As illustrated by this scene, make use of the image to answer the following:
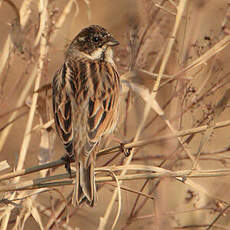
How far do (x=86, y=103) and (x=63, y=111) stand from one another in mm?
164

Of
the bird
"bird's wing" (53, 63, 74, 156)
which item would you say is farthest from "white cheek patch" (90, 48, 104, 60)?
"bird's wing" (53, 63, 74, 156)

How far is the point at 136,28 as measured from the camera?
10.5 ft

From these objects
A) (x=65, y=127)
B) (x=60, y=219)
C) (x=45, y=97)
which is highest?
(x=45, y=97)

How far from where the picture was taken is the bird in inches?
116

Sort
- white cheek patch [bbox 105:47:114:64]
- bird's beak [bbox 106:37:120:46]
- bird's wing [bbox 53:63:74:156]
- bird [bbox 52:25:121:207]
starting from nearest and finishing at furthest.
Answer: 1. bird [bbox 52:25:121:207]
2. bird's wing [bbox 53:63:74:156]
3. bird's beak [bbox 106:37:120:46]
4. white cheek patch [bbox 105:47:114:64]

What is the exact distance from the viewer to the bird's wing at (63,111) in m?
3.11

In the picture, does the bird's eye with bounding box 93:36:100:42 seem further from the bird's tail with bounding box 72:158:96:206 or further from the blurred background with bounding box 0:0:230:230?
the bird's tail with bounding box 72:158:96:206

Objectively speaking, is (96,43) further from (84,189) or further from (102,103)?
(84,189)

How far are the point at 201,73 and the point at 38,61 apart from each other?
46.7 inches

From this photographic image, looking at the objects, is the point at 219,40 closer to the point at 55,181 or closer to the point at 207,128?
the point at 207,128

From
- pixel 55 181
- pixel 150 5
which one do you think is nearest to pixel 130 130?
pixel 150 5

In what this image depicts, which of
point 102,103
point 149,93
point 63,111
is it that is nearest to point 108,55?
point 149,93

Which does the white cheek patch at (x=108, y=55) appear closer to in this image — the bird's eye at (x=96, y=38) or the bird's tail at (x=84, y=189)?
the bird's eye at (x=96, y=38)

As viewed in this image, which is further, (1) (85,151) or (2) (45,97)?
(2) (45,97)
